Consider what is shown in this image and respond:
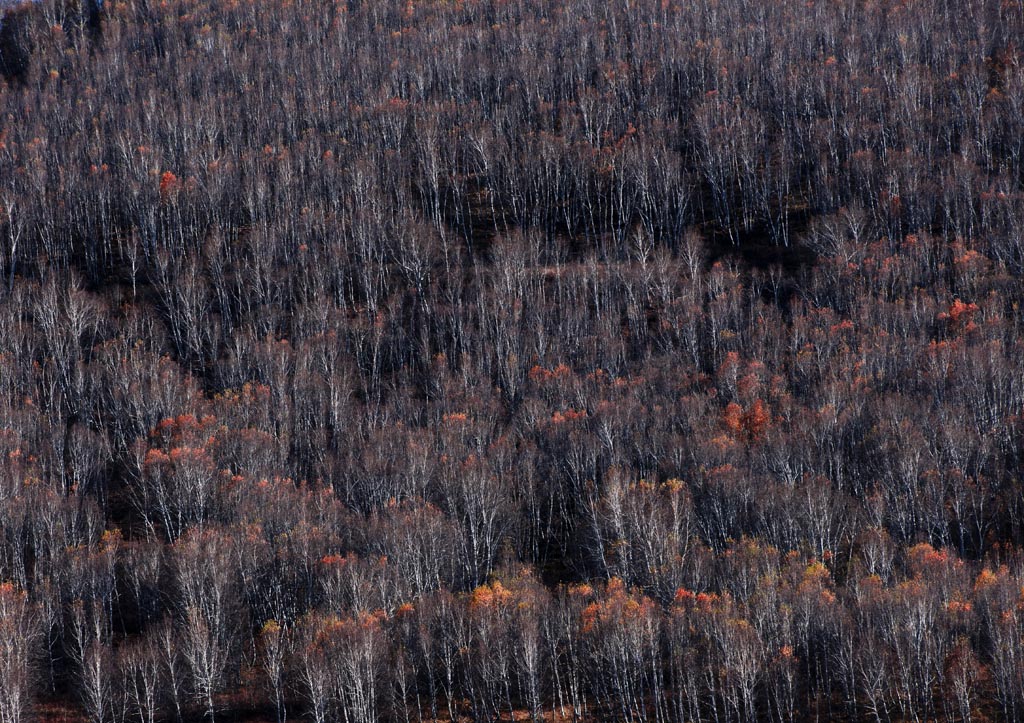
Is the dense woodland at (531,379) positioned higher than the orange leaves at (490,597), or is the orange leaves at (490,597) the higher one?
the dense woodland at (531,379)

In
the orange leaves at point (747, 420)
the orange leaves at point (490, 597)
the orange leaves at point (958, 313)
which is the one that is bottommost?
the orange leaves at point (490, 597)

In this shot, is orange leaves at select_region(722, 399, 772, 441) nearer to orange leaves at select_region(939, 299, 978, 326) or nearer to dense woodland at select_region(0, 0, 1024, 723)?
dense woodland at select_region(0, 0, 1024, 723)

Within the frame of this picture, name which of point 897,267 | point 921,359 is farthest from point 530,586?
point 897,267

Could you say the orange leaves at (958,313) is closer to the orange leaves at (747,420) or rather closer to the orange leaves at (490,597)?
the orange leaves at (747,420)

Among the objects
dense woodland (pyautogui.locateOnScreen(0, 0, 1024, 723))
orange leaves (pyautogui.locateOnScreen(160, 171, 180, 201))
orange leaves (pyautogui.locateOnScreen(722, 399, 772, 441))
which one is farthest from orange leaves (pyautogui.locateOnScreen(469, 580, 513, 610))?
orange leaves (pyautogui.locateOnScreen(160, 171, 180, 201))

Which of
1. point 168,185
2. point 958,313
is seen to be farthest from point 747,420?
point 168,185

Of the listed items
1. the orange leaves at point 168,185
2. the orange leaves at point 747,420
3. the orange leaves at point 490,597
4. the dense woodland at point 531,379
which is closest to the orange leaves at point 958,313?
the dense woodland at point 531,379

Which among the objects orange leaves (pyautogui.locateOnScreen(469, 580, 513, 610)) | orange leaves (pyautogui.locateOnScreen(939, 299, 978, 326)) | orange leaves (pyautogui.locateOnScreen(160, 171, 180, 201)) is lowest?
orange leaves (pyautogui.locateOnScreen(469, 580, 513, 610))

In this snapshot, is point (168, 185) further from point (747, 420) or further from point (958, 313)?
point (958, 313)
